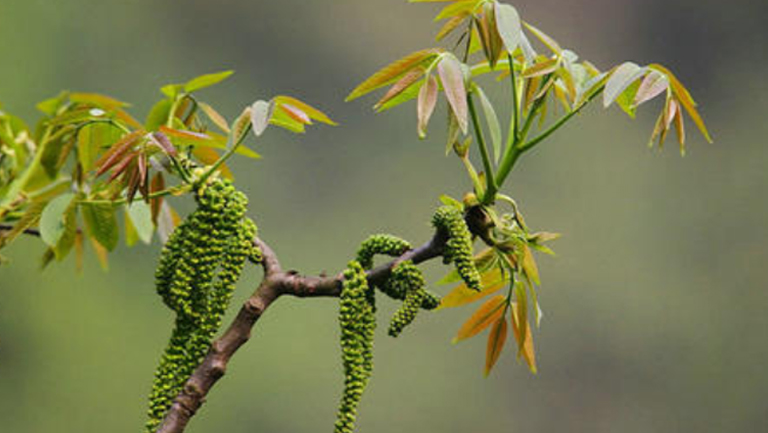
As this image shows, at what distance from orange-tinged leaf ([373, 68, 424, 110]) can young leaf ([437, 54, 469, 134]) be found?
2cm

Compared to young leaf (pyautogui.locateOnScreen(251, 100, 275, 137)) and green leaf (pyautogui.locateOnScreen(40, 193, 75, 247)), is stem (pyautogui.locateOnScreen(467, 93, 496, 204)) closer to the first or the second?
young leaf (pyautogui.locateOnScreen(251, 100, 275, 137))

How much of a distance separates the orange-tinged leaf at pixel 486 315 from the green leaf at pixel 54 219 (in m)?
0.33

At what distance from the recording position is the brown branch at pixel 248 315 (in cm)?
63

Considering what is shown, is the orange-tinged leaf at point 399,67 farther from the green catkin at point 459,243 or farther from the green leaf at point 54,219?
the green leaf at point 54,219

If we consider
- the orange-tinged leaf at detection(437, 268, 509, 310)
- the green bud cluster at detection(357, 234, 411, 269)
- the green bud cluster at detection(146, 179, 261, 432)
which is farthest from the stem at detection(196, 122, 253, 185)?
the orange-tinged leaf at detection(437, 268, 509, 310)

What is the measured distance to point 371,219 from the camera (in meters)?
1.98

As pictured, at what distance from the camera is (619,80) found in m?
0.62

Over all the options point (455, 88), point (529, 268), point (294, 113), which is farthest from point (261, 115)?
point (529, 268)

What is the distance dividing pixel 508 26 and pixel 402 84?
8 centimetres

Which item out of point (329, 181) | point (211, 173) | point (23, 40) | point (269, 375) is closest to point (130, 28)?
point (23, 40)

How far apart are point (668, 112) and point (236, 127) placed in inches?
12.1

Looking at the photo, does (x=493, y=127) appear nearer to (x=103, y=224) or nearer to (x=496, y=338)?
(x=496, y=338)

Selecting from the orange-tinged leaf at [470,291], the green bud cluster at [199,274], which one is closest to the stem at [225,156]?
the green bud cluster at [199,274]

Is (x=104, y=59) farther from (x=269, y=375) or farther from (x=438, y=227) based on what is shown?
(x=438, y=227)
